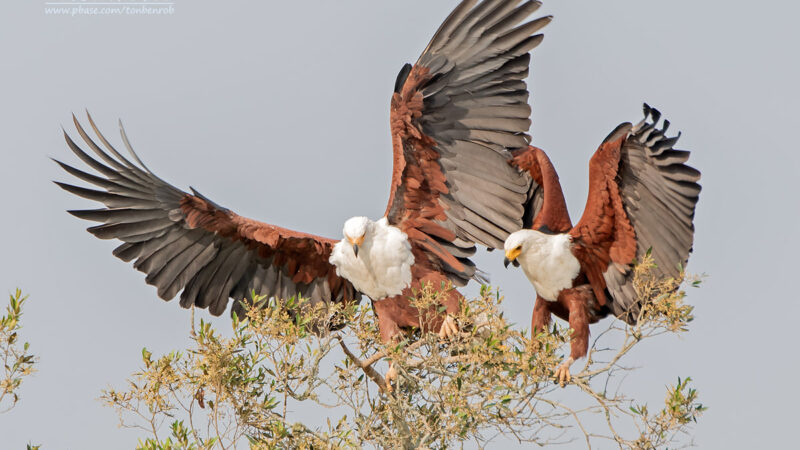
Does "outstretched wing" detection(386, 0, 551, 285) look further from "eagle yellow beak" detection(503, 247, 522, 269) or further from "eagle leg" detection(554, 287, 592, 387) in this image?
"eagle leg" detection(554, 287, 592, 387)

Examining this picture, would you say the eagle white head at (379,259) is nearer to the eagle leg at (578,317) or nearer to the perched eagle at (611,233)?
the perched eagle at (611,233)

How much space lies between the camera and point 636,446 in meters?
6.32

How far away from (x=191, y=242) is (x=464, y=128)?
2.62m

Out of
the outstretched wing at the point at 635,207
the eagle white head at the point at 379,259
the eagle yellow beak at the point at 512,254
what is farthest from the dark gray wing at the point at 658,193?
the eagle white head at the point at 379,259

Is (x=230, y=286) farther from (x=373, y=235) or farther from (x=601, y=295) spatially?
(x=601, y=295)

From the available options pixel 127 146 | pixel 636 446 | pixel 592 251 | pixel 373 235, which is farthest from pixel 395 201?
pixel 636 446

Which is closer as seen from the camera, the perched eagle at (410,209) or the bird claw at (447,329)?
the bird claw at (447,329)

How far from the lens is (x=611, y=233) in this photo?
26.4 ft

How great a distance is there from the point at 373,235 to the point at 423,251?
0.50 metres

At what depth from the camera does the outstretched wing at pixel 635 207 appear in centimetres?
761

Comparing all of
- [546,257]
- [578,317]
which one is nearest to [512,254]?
[546,257]

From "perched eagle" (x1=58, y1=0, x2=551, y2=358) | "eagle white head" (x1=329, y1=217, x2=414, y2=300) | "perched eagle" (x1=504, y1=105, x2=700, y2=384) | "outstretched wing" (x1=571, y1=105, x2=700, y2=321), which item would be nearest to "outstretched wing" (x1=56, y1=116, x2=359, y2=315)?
"perched eagle" (x1=58, y1=0, x2=551, y2=358)

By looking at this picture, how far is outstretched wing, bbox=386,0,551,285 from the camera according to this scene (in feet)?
27.2

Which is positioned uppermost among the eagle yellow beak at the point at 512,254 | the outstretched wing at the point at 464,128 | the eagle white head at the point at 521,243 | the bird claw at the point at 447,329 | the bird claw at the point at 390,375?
the outstretched wing at the point at 464,128
